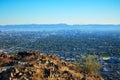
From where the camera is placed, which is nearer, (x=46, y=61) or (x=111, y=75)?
(x=46, y=61)

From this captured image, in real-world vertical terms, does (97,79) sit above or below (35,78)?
below

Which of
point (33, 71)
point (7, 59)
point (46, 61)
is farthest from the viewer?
point (7, 59)

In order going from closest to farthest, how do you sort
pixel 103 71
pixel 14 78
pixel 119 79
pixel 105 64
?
1. pixel 14 78
2. pixel 119 79
3. pixel 103 71
4. pixel 105 64

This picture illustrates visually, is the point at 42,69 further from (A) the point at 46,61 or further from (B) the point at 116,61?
(B) the point at 116,61

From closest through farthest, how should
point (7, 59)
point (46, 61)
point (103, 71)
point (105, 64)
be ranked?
point (46, 61) < point (7, 59) < point (103, 71) < point (105, 64)

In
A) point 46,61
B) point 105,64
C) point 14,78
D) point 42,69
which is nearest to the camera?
point 14,78

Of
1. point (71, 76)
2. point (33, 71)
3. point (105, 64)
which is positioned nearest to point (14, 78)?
point (33, 71)

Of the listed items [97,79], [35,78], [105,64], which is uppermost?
[35,78]

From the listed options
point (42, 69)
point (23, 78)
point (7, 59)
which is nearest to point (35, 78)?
point (23, 78)

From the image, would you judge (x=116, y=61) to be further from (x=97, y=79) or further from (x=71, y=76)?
(x=71, y=76)
